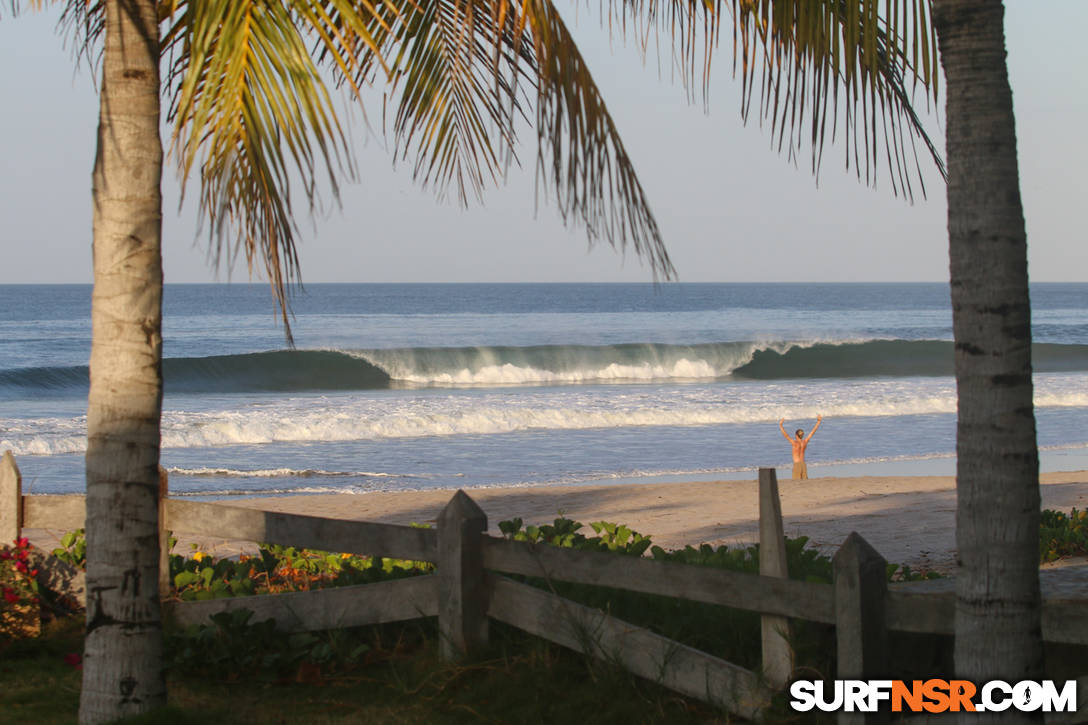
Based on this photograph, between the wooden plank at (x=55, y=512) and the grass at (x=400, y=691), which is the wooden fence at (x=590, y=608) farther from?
the grass at (x=400, y=691)

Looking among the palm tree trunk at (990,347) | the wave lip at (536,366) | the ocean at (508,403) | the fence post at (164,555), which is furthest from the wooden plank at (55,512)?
the wave lip at (536,366)

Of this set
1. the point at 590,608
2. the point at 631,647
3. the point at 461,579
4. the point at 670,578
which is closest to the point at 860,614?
the point at 670,578

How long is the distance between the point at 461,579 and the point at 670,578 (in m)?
1.05

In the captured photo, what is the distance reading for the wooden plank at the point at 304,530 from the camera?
460cm

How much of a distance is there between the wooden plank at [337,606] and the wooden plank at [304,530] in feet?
0.53

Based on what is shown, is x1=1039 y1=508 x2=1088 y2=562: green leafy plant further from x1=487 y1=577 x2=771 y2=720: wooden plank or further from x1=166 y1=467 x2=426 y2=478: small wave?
x1=166 y1=467 x2=426 y2=478: small wave

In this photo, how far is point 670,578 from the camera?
389cm

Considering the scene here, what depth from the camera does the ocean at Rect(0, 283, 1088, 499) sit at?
56.1 feet

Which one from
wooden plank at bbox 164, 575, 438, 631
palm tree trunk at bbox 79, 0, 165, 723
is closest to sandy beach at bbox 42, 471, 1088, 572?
wooden plank at bbox 164, 575, 438, 631

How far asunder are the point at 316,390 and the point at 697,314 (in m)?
50.6

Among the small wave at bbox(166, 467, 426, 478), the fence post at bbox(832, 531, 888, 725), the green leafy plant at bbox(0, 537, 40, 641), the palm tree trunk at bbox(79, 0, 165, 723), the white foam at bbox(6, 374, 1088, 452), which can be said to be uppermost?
the palm tree trunk at bbox(79, 0, 165, 723)

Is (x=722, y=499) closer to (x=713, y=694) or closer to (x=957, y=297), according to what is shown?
(x=713, y=694)

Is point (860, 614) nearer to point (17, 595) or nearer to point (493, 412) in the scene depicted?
point (17, 595)

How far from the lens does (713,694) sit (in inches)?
151
